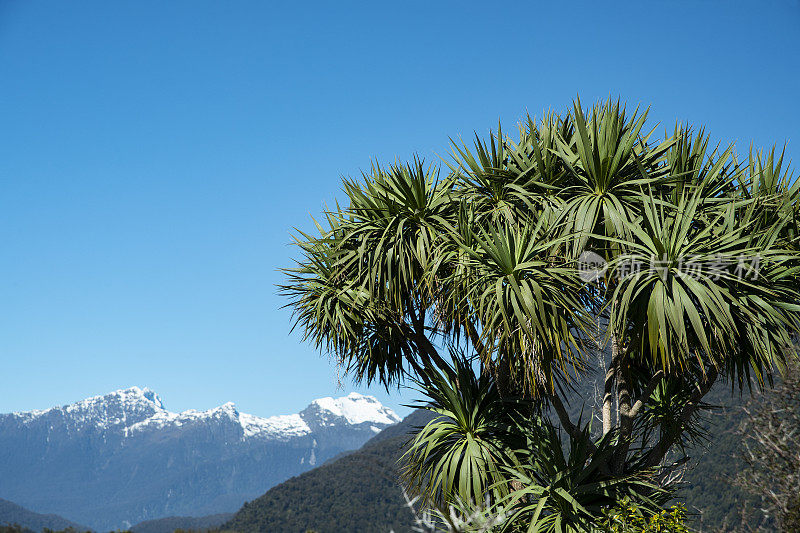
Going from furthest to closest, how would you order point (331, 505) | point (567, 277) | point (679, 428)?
point (331, 505)
point (679, 428)
point (567, 277)

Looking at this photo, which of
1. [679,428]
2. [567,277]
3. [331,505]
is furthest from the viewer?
[331,505]

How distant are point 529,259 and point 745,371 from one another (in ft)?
9.26

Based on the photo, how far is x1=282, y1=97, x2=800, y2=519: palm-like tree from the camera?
6043 mm

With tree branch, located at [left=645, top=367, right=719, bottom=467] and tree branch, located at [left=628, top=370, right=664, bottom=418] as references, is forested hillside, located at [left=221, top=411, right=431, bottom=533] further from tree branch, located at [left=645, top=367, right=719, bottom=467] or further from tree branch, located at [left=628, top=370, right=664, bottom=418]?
tree branch, located at [left=628, top=370, right=664, bottom=418]

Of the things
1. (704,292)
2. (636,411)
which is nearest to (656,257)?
(704,292)

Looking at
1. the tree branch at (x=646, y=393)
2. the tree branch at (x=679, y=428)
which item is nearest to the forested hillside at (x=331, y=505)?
the tree branch at (x=679, y=428)

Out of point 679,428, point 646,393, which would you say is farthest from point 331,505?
point 646,393

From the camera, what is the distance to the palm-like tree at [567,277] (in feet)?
19.8

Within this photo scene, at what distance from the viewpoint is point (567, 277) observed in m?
6.52

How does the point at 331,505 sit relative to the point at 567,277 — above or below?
below

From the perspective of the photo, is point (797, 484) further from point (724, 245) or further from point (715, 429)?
point (715, 429)

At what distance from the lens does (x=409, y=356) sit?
830 centimetres

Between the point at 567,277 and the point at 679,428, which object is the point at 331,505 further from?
the point at 567,277

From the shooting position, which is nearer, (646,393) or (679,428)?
(646,393)
